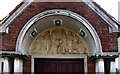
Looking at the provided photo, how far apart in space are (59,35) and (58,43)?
0.42 meters

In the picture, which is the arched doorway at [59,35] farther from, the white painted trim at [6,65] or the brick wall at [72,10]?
the white painted trim at [6,65]

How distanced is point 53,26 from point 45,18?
1138mm

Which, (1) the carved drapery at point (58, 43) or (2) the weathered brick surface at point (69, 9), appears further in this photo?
(1) the carved drapery at point (58, 43)

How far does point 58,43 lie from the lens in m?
12.6

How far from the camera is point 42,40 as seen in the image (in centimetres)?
1261

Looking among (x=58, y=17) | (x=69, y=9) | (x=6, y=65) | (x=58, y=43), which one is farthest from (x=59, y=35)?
(x=6, y=65)

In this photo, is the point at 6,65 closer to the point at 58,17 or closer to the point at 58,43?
the point at 58,43

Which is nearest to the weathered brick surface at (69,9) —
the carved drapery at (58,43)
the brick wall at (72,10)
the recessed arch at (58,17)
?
the brick wall at (72,10)

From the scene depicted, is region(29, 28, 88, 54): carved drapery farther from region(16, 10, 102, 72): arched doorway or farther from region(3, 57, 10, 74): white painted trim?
region(3, 57, 10, 74): white painted trim

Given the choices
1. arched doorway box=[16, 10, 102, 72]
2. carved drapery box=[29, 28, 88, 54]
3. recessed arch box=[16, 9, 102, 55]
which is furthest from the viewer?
carved drapery box=[29, 28, 88, 54]

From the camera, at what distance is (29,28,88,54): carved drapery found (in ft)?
41.1

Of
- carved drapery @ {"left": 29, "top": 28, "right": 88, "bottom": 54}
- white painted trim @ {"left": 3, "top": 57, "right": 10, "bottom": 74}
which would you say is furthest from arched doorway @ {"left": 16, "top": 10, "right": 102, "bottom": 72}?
white painted trim @ {"left": 3, "top": 57, "right": 10, "bottom": 74}

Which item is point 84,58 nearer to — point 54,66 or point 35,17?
point 54,66

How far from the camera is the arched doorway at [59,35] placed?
11.2m
